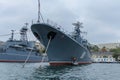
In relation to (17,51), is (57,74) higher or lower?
lower

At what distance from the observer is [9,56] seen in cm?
9900

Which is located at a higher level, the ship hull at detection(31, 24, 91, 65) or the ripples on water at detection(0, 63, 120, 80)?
the ship hull at detection(31, 24, 91, 65)

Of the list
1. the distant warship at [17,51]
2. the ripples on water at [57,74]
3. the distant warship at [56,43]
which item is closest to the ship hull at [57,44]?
the distant warship at [56,43]

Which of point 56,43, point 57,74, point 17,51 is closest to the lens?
point 57,74

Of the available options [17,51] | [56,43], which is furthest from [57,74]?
[17,51]

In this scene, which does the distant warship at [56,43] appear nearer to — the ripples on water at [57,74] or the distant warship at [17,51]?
the ripples on water at [57,74]

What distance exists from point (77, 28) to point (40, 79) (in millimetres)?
52723

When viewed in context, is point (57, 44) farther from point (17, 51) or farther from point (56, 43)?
point (17, 51)

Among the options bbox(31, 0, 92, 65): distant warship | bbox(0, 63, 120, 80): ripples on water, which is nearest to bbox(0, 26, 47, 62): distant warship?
bbox(31, 0, 92, 65): distant warship

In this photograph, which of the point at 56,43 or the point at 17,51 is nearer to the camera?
the point at 56,43

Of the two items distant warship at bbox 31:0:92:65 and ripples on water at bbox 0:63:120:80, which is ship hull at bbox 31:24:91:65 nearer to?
distant warship at bbox 31:0:92:65

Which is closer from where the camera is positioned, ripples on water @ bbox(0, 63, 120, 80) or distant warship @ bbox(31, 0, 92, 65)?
ripples on water @ bbox(0, 63, 120, 80)

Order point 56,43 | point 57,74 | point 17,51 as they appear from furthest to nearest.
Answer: point 17,51, point 56,43, point 57,74

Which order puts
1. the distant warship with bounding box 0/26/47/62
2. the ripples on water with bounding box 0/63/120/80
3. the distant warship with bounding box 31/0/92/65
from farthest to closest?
the distant warship with bounding box 0/26/47/62 → the distant warship with bounding box 31/0/92/65 → the ripples on water with bounding box 0/63/120/80
